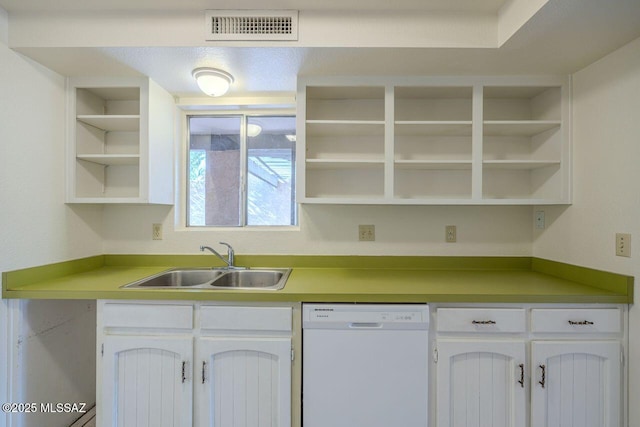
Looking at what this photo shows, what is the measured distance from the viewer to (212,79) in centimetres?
169

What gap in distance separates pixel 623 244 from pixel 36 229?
9.76 feet

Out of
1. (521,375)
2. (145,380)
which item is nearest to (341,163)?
(521,375)

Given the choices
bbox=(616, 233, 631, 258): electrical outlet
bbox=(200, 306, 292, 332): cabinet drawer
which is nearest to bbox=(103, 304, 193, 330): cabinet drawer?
bbox=(200, 306, 292, 332): cabinet drawer

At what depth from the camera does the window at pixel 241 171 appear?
2225 millimetres

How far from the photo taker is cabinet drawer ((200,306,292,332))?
1462 mm

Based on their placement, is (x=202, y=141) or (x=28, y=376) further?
(x=202, y=141)

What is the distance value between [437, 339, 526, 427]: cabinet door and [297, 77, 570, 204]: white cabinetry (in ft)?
2.55

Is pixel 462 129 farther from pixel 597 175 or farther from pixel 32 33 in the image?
pixel 32 33

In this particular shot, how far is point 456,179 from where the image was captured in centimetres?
206

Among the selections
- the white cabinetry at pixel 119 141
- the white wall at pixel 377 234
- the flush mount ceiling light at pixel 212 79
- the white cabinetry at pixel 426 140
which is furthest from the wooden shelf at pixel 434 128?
the white cabinetry at pixel 119 141

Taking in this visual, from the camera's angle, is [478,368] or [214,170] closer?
[478,368]

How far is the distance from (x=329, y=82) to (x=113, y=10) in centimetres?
112

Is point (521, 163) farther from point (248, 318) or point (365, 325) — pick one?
point (248, 318)

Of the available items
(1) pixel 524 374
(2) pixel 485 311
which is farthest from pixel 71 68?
(1) pixel 524 374
